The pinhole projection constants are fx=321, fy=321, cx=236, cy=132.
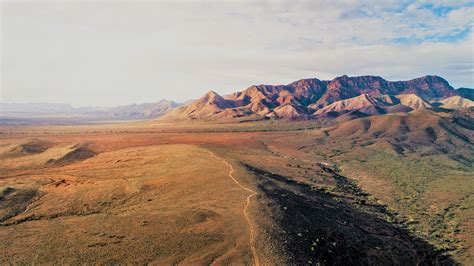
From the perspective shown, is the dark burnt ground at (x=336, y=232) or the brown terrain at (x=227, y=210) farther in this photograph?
the dark burnt ground at (x=336, y=232)

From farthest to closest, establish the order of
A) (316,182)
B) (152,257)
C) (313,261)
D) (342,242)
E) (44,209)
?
(316,182) → (44,209) → (342,242) → (313,261) → (152,257)

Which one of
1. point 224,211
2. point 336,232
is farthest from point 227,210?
point 336,232

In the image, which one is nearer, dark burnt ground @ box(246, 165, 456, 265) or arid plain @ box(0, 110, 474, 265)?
arid plain @ box(0, 110, 474, 265)

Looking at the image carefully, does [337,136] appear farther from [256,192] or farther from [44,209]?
[44,209]

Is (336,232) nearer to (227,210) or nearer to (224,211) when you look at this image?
(227,210)

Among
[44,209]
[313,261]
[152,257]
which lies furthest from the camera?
[44,209]

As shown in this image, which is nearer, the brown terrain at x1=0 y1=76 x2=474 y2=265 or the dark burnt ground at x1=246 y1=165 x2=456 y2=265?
the brown terrain at x1=0 y1=76 x2=474 y2=265

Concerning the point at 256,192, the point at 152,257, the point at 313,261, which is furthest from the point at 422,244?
the point at 152,257

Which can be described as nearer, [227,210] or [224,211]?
[224,211]
